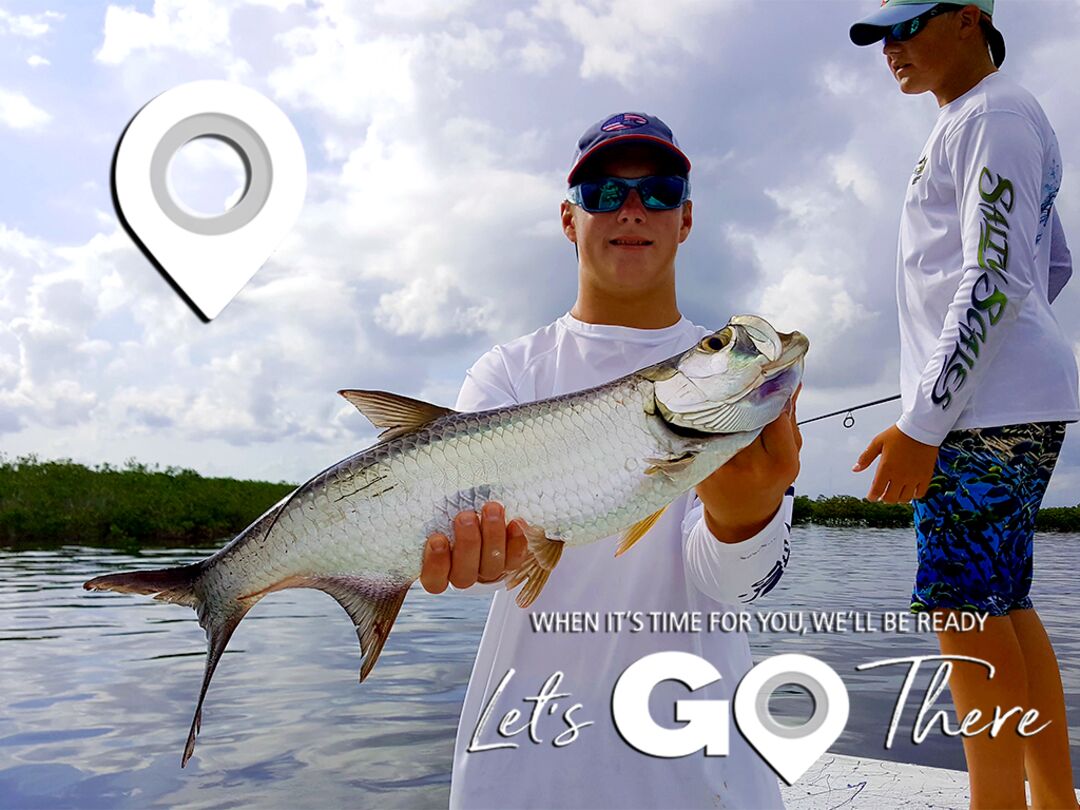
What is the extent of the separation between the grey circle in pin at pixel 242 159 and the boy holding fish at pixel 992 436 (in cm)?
280

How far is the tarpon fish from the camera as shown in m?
2.29

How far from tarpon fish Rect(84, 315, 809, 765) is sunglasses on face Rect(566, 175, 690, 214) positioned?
877mm

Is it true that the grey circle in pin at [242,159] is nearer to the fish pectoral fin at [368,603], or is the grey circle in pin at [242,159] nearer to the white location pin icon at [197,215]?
the white location pin icon at [197,215]

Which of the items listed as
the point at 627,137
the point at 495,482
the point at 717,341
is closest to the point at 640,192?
the point at 627,137

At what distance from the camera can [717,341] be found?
2.24 metres

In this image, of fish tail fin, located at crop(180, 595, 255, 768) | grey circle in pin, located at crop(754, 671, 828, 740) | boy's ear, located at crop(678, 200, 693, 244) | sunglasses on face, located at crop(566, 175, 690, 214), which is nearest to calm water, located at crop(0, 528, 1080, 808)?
grey circle in pin, located at crop(754, 671, 828, 740)

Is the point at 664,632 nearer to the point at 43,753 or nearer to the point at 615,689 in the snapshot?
the point at 615,689

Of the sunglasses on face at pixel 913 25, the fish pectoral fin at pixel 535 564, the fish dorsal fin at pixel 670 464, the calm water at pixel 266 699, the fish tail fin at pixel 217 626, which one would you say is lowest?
the calm water at pixel 266 699

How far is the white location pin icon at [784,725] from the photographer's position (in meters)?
2.82

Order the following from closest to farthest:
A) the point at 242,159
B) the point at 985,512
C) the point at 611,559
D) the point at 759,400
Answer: the point at 759,400 → the point at 611,559 → the point at 985,512 → the point at 242,159

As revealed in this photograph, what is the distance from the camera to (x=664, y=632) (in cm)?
281

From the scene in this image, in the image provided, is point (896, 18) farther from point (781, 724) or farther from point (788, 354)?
point (781, 724)

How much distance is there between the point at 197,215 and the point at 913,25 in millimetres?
3088

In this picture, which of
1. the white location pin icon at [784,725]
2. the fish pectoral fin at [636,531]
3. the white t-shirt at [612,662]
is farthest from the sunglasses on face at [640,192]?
the white location pin icon at [784,725]
